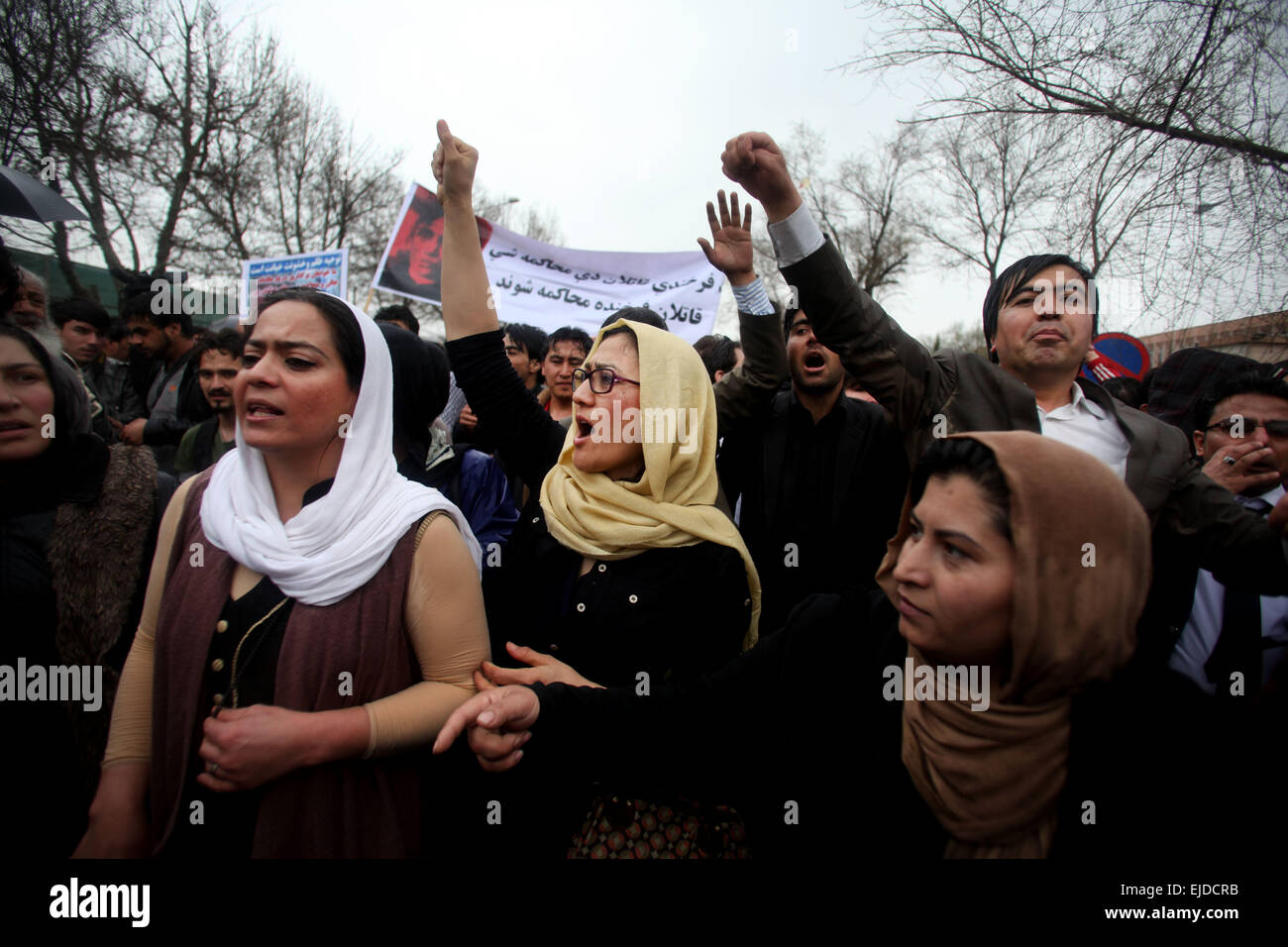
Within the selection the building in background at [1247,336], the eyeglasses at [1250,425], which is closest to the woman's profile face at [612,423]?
the eyeglasses at [1250,425]

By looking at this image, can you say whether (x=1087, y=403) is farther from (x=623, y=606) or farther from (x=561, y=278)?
(x=561, y=278)

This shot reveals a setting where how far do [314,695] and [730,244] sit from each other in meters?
2.03

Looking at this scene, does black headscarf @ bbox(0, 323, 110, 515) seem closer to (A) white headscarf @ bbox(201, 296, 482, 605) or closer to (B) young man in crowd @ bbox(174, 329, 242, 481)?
(A) white headscarf @ bbox(201, 296, 482, 605)

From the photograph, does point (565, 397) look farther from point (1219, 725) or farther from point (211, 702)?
point (1219, 725)

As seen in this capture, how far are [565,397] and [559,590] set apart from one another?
218 centimetres

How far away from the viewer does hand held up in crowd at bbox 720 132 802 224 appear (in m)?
1.90

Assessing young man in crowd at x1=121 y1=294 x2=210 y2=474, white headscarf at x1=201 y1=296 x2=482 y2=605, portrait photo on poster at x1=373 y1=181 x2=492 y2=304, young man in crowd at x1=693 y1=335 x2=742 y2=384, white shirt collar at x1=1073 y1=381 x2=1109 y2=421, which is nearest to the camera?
white headscarf at x1=201 y1=296 x2=482 y2=605

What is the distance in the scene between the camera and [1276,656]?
2.01m

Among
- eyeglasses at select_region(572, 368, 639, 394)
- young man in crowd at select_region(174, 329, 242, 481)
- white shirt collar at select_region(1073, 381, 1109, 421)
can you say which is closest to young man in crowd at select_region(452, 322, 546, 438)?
young man in crowd at select_region(174, 329, 242, 481)

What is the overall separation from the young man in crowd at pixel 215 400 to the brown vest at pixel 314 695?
1914 mm

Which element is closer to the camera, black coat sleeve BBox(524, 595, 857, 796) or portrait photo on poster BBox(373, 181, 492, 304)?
black coat sleeve BBox(524, 595, 857, 796)

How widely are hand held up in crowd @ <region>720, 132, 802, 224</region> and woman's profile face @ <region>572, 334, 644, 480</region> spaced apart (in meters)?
0.57

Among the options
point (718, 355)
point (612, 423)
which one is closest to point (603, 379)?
point (612, 423)
